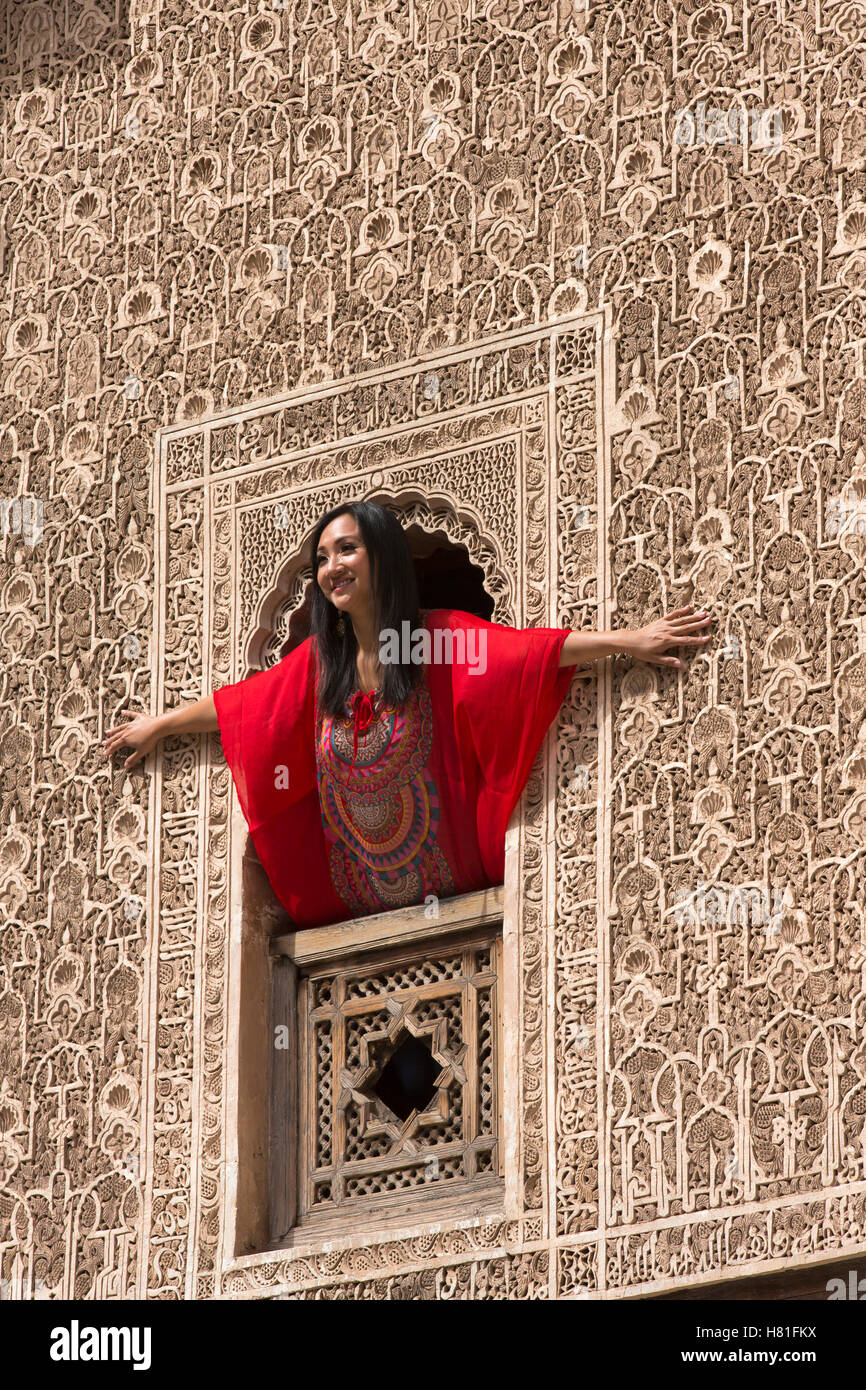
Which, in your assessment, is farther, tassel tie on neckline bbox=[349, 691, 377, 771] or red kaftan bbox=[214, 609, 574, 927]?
tassel tie on neckline bbox=[349, 691, 377, 771]

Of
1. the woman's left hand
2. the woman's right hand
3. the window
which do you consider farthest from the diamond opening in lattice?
the woman's left hand

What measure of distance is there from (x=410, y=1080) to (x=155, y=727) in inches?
49.5

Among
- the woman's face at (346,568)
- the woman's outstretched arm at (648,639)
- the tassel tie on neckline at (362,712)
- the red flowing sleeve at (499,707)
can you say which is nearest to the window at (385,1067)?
the red flowing sleeve at (499,707)

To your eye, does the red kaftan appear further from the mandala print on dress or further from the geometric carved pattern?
the geometric carved pattern

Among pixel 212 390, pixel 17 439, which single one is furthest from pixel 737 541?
pixel 17 439

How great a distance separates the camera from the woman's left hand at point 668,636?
982 centimetres

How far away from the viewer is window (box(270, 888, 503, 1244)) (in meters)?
9.98

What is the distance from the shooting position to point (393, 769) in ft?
33.6

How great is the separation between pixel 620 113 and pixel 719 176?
A: 16.9 inches

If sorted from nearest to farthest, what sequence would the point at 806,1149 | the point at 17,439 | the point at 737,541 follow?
Result: the point at 806,1149
the point at 737,541
the point at 17,439

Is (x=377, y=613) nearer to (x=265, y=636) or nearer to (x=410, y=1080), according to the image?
(x=265, y=636)

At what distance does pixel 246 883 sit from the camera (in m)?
10.5

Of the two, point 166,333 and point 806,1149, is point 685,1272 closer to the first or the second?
point 806,1149

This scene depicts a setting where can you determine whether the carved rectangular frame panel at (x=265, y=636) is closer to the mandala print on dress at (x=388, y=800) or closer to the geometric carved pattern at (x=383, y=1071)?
the geometric carved pattern at (x=383, y=1071)
